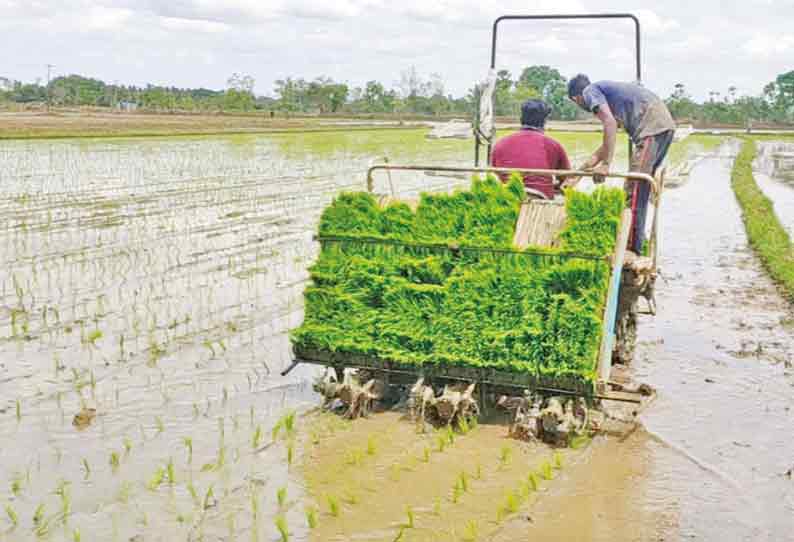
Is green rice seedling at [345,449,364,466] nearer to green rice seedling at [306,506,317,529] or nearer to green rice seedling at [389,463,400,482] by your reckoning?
green rice seedling at [389,463,400,482]

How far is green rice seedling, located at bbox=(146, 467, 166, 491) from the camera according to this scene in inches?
183

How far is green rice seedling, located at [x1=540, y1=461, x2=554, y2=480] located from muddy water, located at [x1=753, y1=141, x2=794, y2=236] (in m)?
10.9

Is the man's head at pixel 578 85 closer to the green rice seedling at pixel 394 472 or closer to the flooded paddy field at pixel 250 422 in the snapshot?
the flooded paddy field at pixel 250 422

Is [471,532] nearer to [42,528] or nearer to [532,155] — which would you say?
[42,528]

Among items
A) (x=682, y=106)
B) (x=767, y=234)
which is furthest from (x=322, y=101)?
(x=767, y=234)

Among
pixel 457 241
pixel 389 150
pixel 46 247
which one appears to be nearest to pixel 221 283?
pixel 46 247

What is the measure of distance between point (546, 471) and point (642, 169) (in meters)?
2.89

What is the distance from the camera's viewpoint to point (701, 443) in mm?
5570

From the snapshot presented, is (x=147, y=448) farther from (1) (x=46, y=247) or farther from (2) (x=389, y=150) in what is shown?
(2) (x=389, y=150)

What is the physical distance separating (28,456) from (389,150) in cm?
2677

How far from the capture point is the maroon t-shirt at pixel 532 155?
6.48 m

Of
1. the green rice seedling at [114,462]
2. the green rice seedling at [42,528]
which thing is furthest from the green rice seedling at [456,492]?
the green rice seedling at [42,528]

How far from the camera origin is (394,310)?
18.7ft

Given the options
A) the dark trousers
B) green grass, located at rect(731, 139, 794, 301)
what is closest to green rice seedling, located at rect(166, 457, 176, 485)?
the dark trousers
